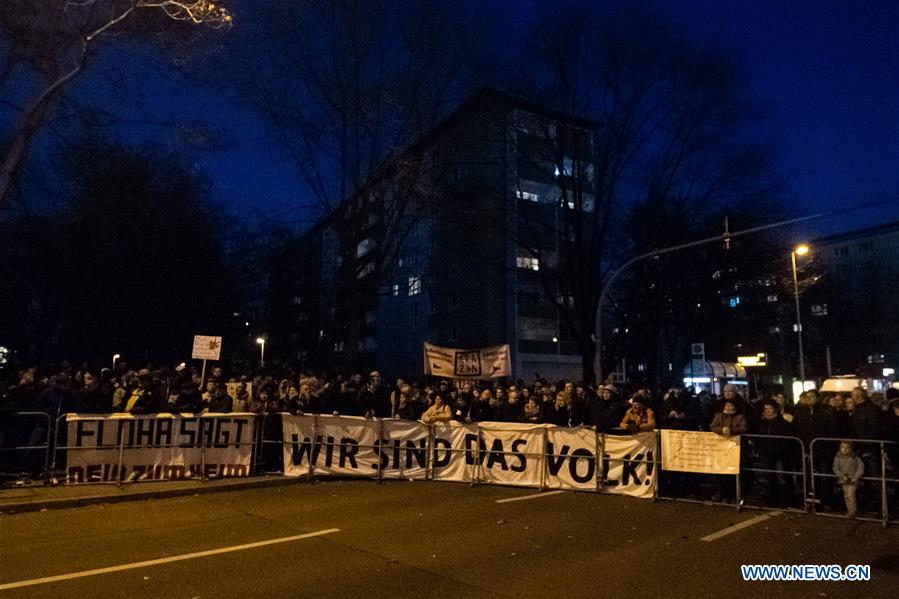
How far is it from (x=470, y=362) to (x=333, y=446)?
5.61m

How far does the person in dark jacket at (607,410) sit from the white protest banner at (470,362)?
4.39m

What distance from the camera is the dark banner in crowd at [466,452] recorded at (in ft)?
39.9

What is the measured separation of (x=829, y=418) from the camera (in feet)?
35.9

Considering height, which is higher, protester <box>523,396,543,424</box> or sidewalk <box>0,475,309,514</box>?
protester <box>523,396,543,424</box>

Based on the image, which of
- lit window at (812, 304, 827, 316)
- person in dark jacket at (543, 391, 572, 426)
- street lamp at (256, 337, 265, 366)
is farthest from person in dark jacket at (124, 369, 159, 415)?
lit window at (812, 304, 827, 316)

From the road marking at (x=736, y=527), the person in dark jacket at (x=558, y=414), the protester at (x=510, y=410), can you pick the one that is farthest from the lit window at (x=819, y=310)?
the road marking at (x=736, y=527)

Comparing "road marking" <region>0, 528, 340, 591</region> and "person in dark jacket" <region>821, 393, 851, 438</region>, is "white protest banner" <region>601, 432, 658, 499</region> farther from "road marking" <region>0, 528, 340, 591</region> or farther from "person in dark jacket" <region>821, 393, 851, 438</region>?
"road marking" <region>0, 528, 340, 591</region>

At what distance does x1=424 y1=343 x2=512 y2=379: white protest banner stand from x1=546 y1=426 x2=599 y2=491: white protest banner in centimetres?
478

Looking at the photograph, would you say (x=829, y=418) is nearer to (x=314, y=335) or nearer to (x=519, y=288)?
(x=519, y=288)

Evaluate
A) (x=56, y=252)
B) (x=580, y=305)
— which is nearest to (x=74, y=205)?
(x=56, y=252)

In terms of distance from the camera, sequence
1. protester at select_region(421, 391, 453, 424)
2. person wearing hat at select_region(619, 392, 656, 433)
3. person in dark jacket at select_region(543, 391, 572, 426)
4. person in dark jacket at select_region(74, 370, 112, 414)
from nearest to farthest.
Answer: person wearing hat at select_region(619, 392, 656, 433) → person in dark jacket at select_region(74, 370, 112, 414) → person in dark jacket at select_region(543, 391, 572, 426) → protester at select_region(421, 391, 453, 424)

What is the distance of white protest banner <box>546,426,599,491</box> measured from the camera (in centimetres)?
1226

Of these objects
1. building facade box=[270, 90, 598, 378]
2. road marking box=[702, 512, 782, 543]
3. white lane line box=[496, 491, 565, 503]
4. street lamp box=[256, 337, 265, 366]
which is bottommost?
road marking box=[702, 512, 782, 543]

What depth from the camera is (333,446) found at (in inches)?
533
